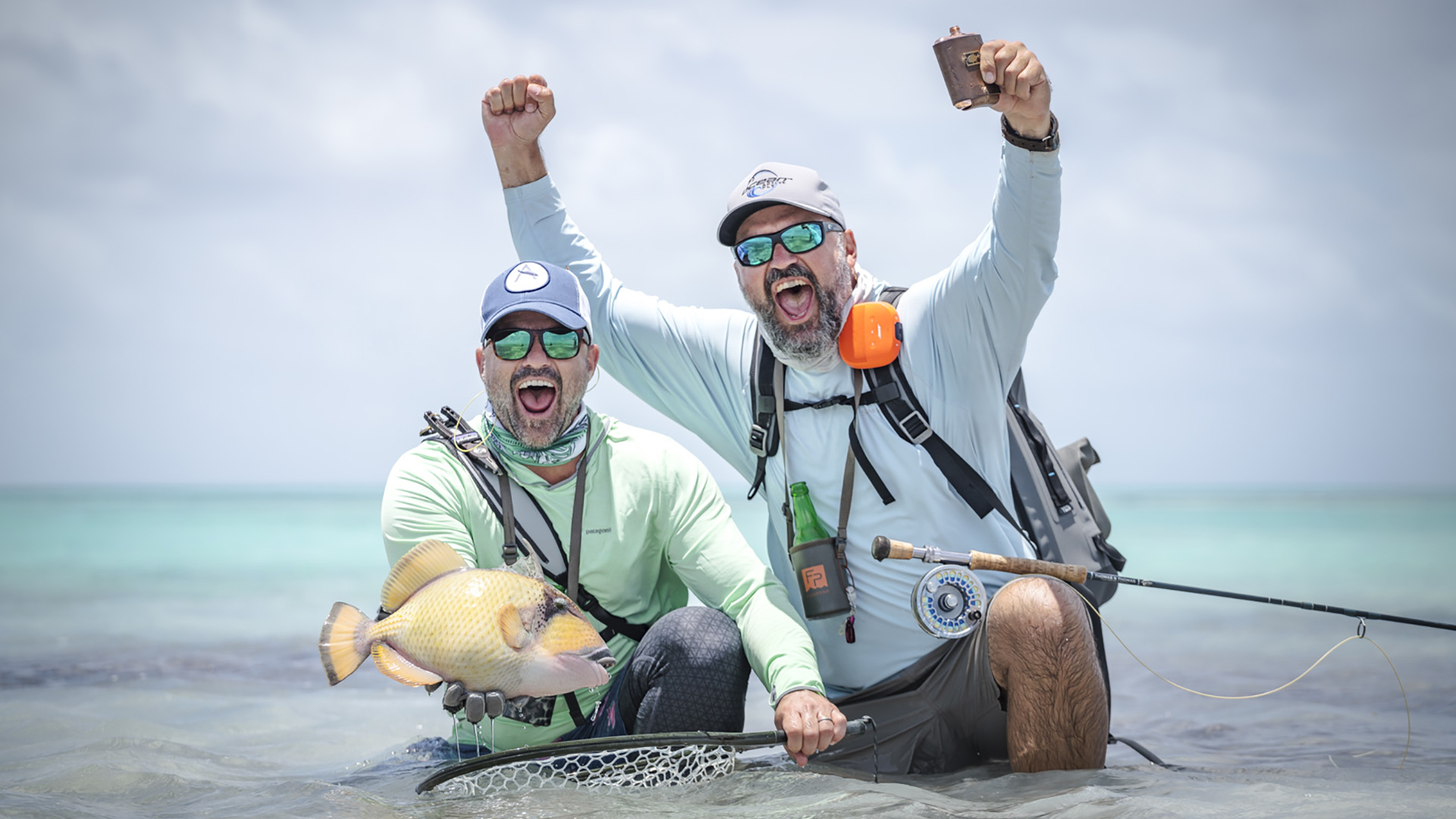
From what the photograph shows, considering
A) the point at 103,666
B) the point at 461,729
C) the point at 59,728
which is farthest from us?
the point at 103,666

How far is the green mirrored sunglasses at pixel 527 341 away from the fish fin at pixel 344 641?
1261 mm

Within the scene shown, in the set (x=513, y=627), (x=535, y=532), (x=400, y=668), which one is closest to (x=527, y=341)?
(x=535, y=532)

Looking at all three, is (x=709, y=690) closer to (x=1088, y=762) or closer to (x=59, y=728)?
(x=1088, y=762)

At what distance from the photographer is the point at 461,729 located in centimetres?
431

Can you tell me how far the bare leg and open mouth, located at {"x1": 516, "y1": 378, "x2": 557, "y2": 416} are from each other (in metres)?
2.01

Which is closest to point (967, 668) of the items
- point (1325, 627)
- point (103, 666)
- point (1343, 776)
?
point (1343, 776)

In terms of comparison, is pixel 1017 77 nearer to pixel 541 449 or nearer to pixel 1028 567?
pixel 1028 567

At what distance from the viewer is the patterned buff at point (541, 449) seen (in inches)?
163

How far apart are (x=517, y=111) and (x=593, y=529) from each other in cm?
224

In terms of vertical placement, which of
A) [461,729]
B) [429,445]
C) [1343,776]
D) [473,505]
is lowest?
[1343,776]

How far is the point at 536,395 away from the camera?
418 centimetres

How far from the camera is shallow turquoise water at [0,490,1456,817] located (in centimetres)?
379

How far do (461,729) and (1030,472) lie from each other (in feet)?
9.09

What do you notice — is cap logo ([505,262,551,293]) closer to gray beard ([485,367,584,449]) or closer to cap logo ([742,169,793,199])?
gray beard ([485,367,584,449])
